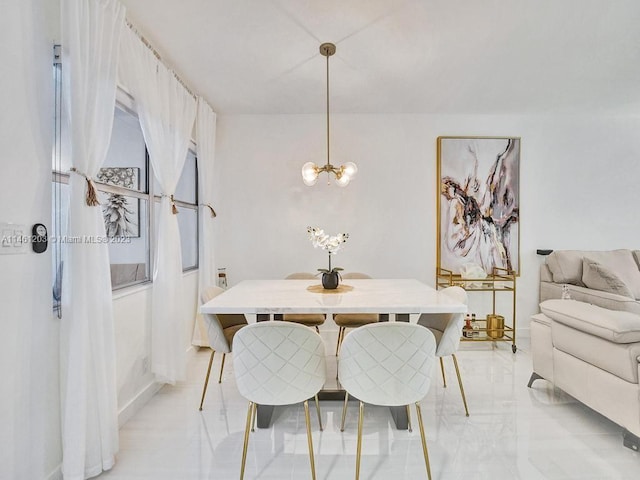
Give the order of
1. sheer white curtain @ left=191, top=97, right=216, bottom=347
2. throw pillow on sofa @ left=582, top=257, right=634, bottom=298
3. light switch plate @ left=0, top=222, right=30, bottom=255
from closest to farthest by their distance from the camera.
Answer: light switch plate @ left=0, top=222, right=30, bottom=255 → throw pillow on sofa @ left=582, top=257, right=634, bottom=298 → sheer white curtain @ left=191, top=97, right=216, bottom=347

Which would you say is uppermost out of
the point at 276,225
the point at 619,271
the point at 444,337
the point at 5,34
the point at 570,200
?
the point at 5,34

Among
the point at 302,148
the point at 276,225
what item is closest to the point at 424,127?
the point at 302,148

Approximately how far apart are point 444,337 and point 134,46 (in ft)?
9.11

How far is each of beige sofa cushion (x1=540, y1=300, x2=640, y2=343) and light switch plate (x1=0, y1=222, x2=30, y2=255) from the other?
119 inches

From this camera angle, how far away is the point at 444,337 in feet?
6.80

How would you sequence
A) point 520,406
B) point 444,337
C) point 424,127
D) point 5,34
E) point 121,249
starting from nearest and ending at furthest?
point 5,34
point 444,337
point 520,406
point 121,249
point 424,127

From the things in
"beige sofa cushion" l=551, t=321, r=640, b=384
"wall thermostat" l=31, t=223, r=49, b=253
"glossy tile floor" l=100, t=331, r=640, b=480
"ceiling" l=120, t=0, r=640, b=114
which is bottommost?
"glossy tile floor" l=100, t=331, r=640, b=480

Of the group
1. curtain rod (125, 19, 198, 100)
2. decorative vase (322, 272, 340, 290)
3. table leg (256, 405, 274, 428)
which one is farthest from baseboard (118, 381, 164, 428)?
curtain rod (125, 19, 198, 100)

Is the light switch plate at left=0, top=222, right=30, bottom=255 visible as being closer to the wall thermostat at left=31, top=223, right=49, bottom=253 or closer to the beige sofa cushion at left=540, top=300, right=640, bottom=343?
the wall thermostat at left=31, top=223, right=49, bottom=253

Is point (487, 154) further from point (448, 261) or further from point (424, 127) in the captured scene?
point (448, 261)

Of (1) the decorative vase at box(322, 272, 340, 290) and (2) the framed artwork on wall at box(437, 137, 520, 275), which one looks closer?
(1) the decorative vase at box(322, 272, 340, 290)

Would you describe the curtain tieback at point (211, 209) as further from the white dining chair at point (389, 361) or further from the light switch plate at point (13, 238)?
the white dining chair at point (389, 361)

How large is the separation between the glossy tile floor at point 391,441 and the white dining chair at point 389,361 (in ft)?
1.13

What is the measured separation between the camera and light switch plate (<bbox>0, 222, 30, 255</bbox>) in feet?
4.34
